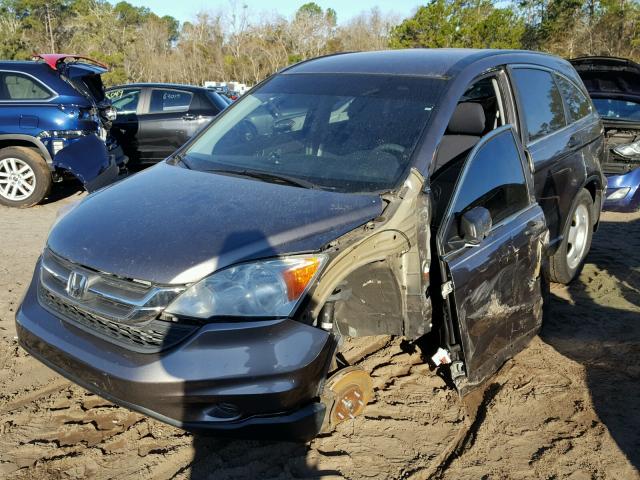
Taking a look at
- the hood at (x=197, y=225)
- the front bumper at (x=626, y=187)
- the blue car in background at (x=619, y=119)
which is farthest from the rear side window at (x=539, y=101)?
the front bumper at (x=626, y=187)

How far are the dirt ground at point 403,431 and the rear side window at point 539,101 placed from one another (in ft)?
5.09

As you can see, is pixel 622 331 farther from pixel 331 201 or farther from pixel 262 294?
pixel 262 294

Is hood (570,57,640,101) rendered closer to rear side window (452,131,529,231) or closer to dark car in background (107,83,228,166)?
rear side window (452,131,529,231)

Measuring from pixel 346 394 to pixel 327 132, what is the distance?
59.3 inches

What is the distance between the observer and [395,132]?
3217mm

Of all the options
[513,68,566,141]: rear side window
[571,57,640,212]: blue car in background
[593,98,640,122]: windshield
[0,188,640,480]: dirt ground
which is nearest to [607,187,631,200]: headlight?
[571,57,640,212]: blue car in background

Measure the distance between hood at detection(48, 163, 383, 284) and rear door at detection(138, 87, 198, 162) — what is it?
6.94m

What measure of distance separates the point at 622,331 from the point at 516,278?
1389 mm

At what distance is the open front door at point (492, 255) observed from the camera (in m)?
2.88

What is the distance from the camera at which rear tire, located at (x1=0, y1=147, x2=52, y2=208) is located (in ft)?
24.5

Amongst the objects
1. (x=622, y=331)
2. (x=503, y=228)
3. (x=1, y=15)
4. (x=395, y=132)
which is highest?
(x=1, y=15)

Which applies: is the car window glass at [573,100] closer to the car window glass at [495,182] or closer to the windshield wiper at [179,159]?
the car window glass at [495,182]

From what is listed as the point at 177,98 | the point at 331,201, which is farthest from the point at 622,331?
the point at 177,98

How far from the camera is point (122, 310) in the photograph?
96.0 inches
